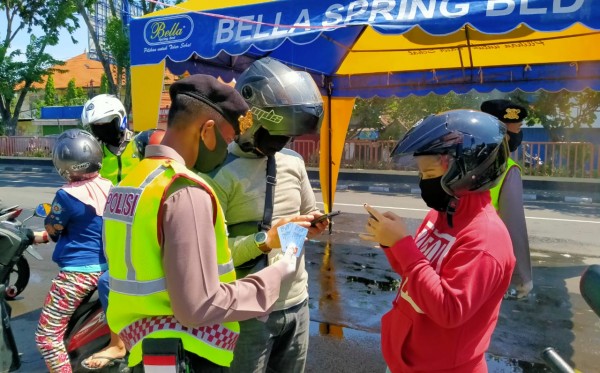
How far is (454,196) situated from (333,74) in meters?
6.13

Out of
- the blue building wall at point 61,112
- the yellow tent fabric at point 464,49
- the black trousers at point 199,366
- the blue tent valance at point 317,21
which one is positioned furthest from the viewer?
the blue building wall at point 61,112

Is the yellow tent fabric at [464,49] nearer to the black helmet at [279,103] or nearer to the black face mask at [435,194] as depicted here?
the black helmet at [279,103]

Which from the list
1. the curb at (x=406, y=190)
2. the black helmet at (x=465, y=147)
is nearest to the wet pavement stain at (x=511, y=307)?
the black helmet at (x=465, y=147)

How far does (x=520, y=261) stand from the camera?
11.4ft

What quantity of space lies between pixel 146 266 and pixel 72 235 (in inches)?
78.2

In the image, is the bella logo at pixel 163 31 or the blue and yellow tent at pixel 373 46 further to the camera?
the bella logo at pixel 163 31

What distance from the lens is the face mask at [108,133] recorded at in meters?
3.45

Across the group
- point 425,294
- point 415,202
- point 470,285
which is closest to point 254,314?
point 425,294

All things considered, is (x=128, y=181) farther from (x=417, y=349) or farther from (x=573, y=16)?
(x=573, y=16)

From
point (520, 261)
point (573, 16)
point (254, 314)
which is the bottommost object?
point (520, 261)

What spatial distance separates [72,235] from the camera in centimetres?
315

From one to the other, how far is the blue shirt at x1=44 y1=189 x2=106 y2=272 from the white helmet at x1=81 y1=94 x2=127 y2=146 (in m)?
0.57

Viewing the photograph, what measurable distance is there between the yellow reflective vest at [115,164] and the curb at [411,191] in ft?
36.6

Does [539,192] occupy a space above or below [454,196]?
below
